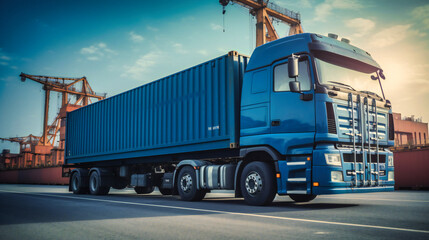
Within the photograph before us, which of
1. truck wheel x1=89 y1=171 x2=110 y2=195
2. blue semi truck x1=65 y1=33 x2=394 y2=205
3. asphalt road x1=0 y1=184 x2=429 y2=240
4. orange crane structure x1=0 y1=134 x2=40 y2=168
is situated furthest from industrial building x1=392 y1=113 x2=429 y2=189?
orange crane structure x1=0 y1=134 x2=40 y2=168

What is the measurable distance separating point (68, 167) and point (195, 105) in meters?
10.2

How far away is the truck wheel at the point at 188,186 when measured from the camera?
986 centimetres

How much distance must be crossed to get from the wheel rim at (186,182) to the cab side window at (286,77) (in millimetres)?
3664

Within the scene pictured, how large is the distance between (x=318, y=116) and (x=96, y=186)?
33.8ft

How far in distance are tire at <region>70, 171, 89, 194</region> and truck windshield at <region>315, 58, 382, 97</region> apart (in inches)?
452

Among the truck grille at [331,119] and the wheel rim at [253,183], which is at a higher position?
the truck grille at [331,119]

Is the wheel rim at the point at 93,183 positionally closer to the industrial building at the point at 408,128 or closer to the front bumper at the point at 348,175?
the front bumper at the point at 348,175

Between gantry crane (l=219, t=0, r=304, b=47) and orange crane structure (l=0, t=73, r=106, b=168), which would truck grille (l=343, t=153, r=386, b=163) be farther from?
orange crane structure (l=0, t=73, r=106, b=168)

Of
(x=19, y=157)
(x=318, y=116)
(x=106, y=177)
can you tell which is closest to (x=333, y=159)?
(x=318, y=116)

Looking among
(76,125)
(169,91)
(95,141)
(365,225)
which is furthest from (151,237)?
(76,125)

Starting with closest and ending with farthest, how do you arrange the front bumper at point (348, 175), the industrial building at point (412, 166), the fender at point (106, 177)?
the front bumper at point (348, 175) < the fender at point (106, 177) < the industrial building at point (412, 166)

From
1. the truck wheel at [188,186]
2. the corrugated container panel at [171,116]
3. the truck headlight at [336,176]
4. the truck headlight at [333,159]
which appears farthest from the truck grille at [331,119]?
the truck wheel at [188,186]

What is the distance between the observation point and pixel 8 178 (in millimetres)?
51812

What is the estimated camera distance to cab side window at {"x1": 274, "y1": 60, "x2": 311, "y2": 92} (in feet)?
24.7
